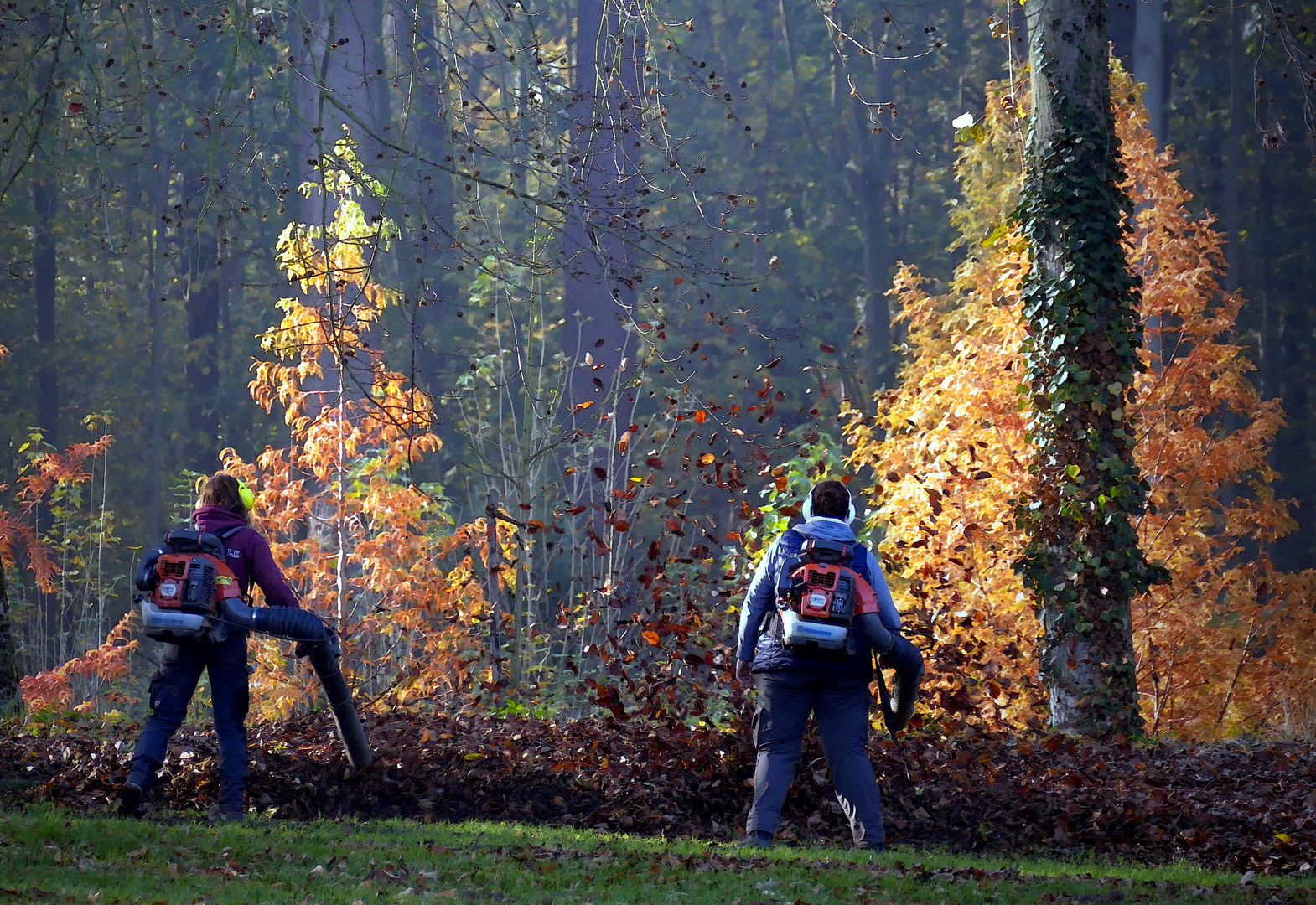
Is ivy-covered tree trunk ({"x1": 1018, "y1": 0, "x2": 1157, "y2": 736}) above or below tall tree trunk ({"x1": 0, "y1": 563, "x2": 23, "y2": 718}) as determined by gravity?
above

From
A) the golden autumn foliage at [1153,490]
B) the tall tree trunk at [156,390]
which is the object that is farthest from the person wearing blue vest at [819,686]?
the tall tree trunk at [156,390]

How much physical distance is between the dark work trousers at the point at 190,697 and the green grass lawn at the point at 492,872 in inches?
13.0

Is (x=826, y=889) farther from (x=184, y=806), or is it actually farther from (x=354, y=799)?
(x=184, y=806)

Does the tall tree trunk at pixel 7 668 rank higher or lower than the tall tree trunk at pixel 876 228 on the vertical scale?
lower

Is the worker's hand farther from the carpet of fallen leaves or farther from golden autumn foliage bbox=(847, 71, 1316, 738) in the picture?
golden autumn foliage bbox=(847, 71, 1316, 738)

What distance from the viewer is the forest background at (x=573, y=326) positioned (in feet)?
29.7

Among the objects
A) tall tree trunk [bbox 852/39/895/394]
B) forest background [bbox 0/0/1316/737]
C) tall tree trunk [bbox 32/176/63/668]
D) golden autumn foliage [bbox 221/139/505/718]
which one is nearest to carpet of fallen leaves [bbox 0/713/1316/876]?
forest background [bbox 0/0/1316/737]

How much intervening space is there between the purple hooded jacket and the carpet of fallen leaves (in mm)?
1552

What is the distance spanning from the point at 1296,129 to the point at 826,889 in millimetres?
28654

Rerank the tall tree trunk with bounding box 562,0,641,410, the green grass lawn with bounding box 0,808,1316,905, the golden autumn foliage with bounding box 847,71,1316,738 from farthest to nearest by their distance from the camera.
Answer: the golden autumn foliage with bounding box 847,71,1316,738 → the tall tree trunk with bounding box 562,0,641,410 → the green grass lawn with bounding box 0,808,1316,905

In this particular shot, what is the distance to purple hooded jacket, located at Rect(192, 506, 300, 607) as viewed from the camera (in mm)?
7637

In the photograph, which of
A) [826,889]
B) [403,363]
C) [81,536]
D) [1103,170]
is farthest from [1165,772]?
[403,363]

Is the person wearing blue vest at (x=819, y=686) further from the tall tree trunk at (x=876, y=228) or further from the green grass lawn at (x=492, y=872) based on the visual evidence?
the tall tree trunk at (x=876, y=228)

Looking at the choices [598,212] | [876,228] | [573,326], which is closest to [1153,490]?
[598,212]
